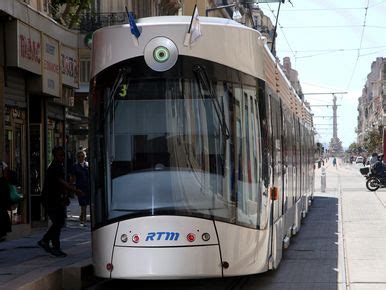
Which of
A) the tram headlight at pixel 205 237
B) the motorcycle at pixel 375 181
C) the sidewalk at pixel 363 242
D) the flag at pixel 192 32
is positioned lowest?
the sidewalk at pixel 363 242

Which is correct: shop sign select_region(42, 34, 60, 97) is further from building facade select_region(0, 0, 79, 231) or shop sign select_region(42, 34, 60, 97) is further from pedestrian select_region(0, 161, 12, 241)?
pedestrian select_region(0, 161, 12, 241)

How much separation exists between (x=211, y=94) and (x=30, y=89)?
9.53 m

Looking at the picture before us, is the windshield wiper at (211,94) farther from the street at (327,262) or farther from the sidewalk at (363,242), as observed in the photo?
the sidewalk at (363,242)

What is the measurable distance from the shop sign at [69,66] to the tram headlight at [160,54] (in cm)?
1073

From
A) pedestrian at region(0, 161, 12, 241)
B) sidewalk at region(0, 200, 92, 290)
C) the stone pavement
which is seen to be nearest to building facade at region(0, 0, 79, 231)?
the stone pavement

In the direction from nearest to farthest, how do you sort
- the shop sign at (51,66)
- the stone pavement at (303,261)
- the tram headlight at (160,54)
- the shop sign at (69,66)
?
the tram headlight at (160,54), the stone pavement at (303,261), the shop sign at (51,66), the shop sign at (69,66)

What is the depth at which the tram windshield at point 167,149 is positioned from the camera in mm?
9266

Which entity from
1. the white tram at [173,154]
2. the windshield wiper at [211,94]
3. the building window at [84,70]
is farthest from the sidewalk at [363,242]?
the building window at [84,70]

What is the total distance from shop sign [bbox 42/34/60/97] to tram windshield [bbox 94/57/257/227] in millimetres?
9192

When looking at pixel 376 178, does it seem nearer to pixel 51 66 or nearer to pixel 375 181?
pixel 375 181

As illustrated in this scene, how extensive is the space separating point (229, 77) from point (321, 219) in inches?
558

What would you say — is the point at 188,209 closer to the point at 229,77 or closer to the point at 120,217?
the point at 120,217

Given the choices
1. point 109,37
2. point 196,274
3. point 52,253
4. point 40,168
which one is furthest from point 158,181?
point 40,168

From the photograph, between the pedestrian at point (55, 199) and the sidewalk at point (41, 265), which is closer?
the sidewalk at point (41, 265)
